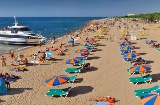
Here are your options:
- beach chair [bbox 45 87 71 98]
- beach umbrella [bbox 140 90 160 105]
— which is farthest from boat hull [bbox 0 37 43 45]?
beach umbrella [bbox 140 90 160 105]

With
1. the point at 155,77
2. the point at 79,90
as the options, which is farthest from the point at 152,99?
the point at 155,77

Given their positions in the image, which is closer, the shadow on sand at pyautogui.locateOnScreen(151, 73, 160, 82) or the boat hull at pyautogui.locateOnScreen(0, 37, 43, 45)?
the shadow on sand at pyautogui.locateOnScreen(151, 73, 160, 82)

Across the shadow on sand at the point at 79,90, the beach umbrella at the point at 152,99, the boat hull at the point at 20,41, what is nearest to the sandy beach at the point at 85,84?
the shadow on sand at the point at 79,90

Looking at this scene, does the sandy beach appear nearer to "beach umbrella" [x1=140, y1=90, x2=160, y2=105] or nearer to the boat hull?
"beach umbrella" [x1=140, y1=90, x2=160, y2=105]

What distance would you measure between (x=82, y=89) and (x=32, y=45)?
25408mm

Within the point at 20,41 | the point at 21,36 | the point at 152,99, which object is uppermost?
the point at 21,36

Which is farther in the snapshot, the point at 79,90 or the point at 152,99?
the point at 79,90

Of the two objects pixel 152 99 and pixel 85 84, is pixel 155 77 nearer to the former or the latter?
pixel 85 84

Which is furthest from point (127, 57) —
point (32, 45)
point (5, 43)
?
point (5, 43)

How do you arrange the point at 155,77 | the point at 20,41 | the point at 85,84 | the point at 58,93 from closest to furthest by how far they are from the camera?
the point at 58,93
the point at 85,84
the point at 155,77
the point at 20,41

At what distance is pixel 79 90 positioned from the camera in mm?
15977

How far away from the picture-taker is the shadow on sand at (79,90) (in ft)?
50.7

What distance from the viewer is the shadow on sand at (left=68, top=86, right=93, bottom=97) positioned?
1544 centimetres

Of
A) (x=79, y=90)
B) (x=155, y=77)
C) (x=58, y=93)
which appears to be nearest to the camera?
(x=58, y=93)
